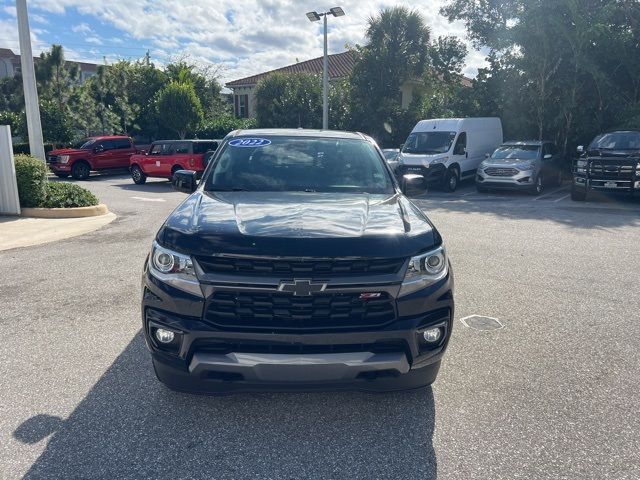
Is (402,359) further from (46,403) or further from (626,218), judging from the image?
(626,218)

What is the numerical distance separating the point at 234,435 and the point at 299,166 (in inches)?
90.6

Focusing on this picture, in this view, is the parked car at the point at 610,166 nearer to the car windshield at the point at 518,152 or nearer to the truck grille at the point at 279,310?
the car windshield at the point at 518,152

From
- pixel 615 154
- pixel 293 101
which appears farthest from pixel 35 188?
pixel 293 101

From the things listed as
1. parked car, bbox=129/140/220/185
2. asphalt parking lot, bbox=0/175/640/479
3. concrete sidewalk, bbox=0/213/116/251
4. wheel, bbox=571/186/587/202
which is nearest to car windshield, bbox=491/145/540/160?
wheel, bbox=571/186/587/202

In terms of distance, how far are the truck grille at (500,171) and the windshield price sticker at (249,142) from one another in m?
12.8

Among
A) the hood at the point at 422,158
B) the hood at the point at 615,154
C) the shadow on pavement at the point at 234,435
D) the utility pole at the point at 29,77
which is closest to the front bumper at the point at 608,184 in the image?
the hood at the point at 615,154

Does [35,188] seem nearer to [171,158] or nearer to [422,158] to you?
[171,158]

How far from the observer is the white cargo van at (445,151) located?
55.9ft

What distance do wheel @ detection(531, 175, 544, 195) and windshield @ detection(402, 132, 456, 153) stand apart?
302 cm

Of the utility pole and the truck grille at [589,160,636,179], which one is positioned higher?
the utility pole

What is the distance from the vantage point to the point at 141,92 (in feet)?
105

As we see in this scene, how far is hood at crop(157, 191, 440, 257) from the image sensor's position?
2938 mm

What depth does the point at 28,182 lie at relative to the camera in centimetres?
1099

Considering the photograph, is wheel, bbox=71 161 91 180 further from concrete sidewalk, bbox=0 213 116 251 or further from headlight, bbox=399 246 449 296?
headlight, bbox=399 246 449 296
